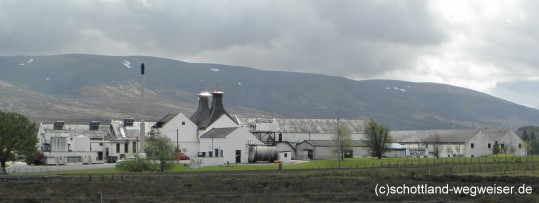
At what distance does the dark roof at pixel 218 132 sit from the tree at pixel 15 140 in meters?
33.2

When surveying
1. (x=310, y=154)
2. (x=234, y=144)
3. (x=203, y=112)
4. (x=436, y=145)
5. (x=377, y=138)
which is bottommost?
(x=310, y=154)

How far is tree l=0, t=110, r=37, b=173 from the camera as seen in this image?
76.5 m

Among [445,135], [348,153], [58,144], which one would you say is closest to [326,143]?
[348,153]

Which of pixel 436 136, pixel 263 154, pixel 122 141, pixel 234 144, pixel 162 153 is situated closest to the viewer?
pixel 162 153

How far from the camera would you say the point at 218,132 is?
364 ft

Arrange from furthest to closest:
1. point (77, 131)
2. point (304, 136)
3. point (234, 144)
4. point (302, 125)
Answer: point (302, 125), point (304, 136), point (77, 131), point (234, 144)

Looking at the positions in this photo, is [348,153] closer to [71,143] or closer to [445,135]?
[445,135]

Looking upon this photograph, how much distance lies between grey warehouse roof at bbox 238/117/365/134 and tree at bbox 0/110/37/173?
172ft

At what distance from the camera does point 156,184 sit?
5200 cm

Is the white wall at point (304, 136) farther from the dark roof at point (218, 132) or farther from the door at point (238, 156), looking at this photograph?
the door at point (238, 156)

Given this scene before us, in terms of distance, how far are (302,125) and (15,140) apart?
6055 centimetres

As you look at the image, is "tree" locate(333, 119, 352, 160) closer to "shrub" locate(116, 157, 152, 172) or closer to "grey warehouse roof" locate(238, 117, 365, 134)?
"grey warehouse roof" locate(238, 117, 365, 134)

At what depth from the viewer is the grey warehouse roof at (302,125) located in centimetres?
12575

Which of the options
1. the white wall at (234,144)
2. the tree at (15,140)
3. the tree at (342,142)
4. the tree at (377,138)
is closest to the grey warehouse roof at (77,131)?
the white wall at (234,144)
